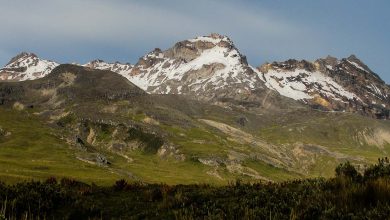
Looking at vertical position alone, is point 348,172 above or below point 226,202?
above

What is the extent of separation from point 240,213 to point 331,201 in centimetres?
273

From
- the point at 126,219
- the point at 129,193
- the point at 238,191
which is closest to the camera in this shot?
the point at 126,219

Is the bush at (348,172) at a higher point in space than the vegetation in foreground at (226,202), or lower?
higher

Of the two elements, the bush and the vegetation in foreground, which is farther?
the bush

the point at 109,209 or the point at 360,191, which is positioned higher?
the point at 360,191

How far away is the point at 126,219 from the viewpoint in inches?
652

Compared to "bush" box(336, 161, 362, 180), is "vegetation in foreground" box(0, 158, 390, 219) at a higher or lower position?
lower

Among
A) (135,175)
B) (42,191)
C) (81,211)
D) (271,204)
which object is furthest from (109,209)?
(135,175)

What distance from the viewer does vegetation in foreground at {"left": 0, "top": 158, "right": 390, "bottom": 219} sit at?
45.2 ft

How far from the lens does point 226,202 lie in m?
16.9

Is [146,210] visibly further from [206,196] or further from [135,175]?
[135,175]

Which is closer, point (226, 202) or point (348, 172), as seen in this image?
point (226, 202)

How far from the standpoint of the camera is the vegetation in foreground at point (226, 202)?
13.8 metres

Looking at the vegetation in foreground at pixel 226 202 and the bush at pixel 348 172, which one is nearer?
the vegetation in foreground at pixel 226 202
